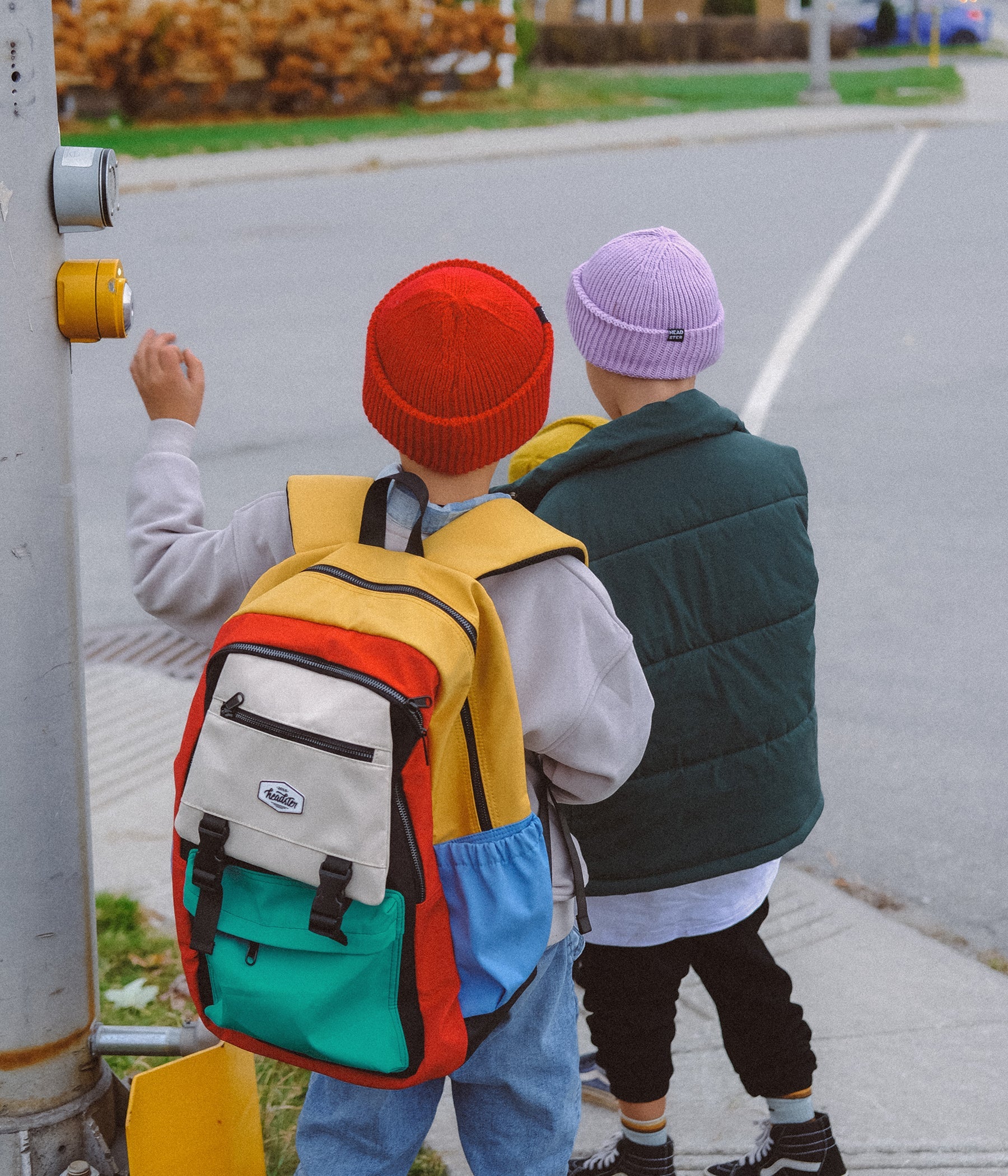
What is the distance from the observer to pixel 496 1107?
2055mm

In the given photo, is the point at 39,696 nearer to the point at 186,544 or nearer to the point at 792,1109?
the point at 186,544

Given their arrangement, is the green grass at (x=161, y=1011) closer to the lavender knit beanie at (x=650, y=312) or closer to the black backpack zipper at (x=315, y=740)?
the black backpack zipper at (x=315, y=740)

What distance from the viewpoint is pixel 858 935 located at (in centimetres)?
348

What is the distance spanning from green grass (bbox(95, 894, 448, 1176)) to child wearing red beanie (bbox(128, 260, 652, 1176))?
719 mm

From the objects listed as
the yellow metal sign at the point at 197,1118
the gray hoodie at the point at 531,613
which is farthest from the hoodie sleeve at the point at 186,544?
the yellow metal sign at the point at 197,1118

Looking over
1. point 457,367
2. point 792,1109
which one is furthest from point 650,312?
point 792,1109

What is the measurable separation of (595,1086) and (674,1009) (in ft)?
1.74

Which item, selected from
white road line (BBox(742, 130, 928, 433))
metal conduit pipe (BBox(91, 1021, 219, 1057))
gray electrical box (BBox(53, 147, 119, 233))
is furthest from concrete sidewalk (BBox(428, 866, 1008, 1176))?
white road line (BBox(742, 130, 928, 433))

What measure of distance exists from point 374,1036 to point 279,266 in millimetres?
10412

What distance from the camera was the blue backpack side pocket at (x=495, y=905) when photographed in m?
1.79

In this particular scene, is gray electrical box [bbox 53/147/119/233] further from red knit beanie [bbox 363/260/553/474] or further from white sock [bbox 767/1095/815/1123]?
white sock [bbox 767/1095/815/1123]

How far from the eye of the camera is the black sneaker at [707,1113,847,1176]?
8.63 ft

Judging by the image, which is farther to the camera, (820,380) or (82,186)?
(820,380)

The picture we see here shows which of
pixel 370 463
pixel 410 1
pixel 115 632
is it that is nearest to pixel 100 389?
pixel 370 463
